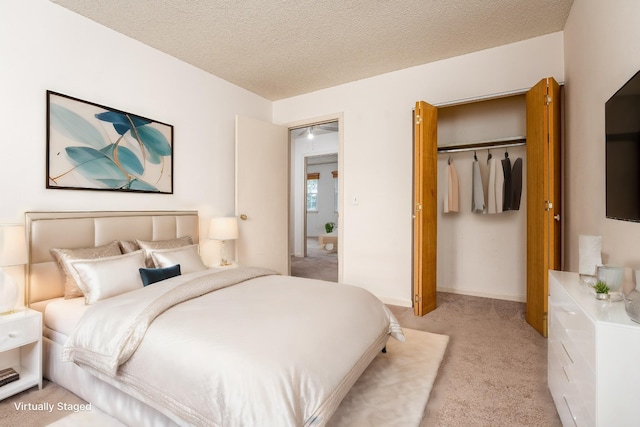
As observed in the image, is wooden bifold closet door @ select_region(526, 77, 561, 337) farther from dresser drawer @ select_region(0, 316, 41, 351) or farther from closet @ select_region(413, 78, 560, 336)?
dresser drawer @ select_region(0, 316, 41, 351)

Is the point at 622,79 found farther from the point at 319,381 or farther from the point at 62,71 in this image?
the point at 62,71

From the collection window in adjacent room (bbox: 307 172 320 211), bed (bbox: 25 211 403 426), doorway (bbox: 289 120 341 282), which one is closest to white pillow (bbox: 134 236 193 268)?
bed (bbox: 25 211 403 426)

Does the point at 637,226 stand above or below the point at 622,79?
below

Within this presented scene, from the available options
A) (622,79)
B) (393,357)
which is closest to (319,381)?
(393,357)

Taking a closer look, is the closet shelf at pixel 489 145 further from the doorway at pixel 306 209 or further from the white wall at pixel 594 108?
the doorway at pixel 306 209

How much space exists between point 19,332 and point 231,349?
147 centimetres

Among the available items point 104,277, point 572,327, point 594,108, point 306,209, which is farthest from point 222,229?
point 306,209

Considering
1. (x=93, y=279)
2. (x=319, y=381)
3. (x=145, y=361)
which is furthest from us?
(x=93, y=279)

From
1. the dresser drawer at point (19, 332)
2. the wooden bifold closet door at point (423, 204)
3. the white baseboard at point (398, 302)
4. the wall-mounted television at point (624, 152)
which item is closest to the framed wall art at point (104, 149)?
the dresser drawer at point (19, 332)

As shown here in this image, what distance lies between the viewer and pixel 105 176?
2.62 m

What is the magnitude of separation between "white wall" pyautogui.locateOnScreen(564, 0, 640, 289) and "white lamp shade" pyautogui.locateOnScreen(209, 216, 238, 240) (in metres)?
2.99

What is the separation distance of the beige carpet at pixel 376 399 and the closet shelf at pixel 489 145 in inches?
91.8

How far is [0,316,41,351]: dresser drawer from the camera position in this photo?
69.0 inches

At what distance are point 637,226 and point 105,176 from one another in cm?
344
